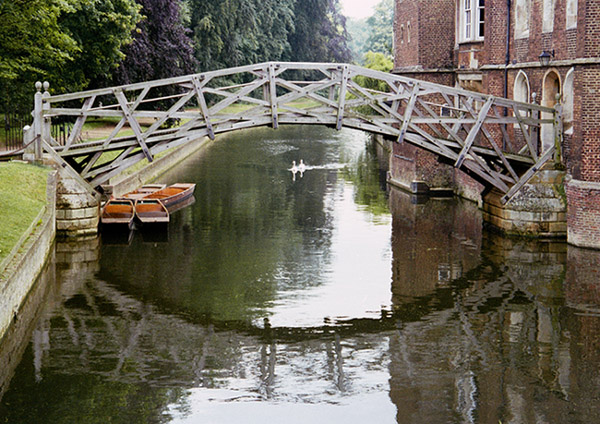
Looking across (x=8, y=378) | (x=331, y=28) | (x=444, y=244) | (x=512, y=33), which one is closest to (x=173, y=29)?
(x=512, y=33)

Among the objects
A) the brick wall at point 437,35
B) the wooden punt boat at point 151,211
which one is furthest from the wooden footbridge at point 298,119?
the brick wall at point 437,35

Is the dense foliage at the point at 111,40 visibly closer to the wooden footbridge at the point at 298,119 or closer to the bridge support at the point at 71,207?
the wooden footbridge at the point at 298,119

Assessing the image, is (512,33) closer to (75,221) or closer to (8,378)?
(75,221)

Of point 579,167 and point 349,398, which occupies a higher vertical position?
point 579,167

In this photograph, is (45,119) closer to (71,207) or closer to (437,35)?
(71,207)

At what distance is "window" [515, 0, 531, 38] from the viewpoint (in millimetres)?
26531

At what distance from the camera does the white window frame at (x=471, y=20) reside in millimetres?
29953

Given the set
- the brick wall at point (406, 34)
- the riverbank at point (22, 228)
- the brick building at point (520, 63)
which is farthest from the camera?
the brick wall at point (406, 34)

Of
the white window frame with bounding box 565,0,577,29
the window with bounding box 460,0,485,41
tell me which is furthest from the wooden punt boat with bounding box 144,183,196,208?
the white window frame with bounding box 565,0,577,29

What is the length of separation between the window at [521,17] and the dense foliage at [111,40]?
11930 mm

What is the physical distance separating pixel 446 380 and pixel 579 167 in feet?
32.8

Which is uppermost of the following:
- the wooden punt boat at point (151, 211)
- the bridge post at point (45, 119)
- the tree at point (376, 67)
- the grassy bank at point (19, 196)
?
the tree at point (376, 67)

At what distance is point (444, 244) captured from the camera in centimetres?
2409

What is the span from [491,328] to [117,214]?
12013mm
